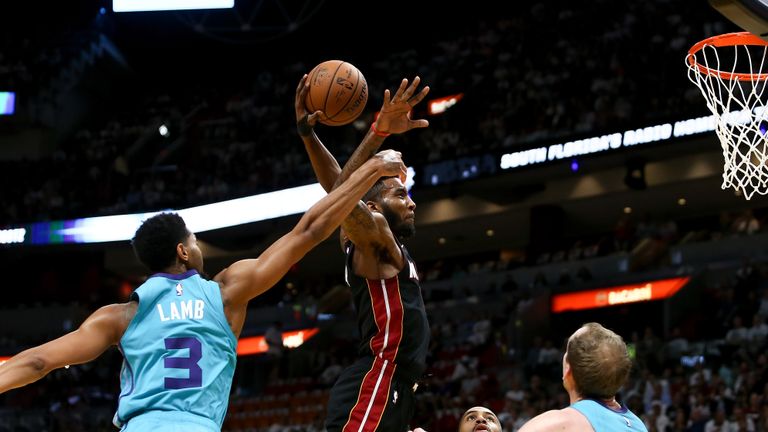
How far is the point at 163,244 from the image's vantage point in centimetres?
347

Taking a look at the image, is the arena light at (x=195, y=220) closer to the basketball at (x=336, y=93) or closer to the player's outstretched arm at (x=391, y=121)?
the basketball at (x=336, y=93)

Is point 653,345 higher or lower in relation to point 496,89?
lower

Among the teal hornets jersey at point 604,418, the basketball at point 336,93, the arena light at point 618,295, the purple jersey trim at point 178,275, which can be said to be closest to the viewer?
the teal hornets jersey at point 604,418

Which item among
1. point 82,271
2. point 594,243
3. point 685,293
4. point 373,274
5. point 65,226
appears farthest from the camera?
point 82,271

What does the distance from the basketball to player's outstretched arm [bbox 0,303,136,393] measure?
1.65m

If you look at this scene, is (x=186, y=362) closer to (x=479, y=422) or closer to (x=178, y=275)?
(x=178, y=275)

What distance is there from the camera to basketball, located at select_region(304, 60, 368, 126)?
4785 millimetres

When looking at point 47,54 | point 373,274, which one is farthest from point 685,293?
point 47,54

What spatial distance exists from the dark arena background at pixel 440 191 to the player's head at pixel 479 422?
256 inches

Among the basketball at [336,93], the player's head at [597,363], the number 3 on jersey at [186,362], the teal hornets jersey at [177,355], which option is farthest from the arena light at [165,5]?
the player's head at [597,363]

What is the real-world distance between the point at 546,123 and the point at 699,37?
2769mm

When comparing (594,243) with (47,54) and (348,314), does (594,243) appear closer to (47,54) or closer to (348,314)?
(348,314)

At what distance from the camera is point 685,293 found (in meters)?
16.2

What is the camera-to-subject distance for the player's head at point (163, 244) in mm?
3465
